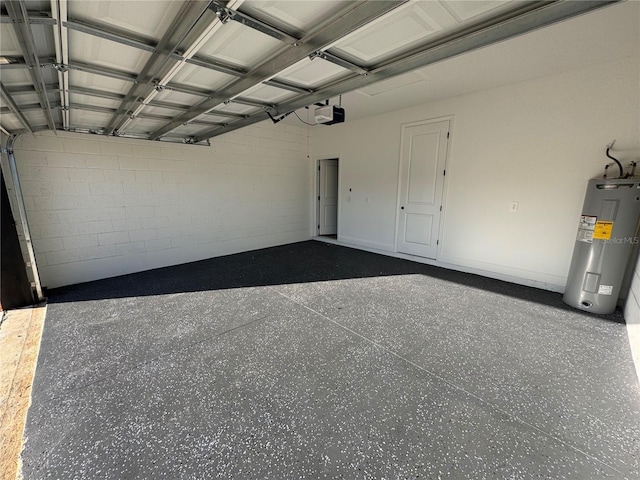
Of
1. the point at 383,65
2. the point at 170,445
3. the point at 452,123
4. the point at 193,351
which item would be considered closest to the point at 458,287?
the point at 452,123

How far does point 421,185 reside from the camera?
15.3ft

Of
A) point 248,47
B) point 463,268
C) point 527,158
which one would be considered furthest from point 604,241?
point 248,47

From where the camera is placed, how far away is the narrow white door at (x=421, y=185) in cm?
441

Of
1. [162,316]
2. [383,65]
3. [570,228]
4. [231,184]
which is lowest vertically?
[162,316]

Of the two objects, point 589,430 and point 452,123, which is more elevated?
point 452,123

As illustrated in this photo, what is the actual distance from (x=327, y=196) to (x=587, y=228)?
16.3 feet

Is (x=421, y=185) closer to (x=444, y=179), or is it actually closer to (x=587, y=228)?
(x=444, y=179)

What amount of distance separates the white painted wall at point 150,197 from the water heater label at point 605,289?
526 cm

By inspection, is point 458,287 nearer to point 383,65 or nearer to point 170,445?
point 383,65

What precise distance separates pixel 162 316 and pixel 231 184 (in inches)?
120

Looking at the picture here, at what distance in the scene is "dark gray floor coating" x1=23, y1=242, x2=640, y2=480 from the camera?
1.35 m

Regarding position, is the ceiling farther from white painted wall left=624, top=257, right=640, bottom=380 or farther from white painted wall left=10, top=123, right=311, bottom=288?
white painted wall left=624, top=257, right=640, bottom=380

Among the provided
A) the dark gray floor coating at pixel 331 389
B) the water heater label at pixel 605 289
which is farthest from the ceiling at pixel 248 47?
the water heater label at pixel 605 289

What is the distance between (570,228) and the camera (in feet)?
10.9
